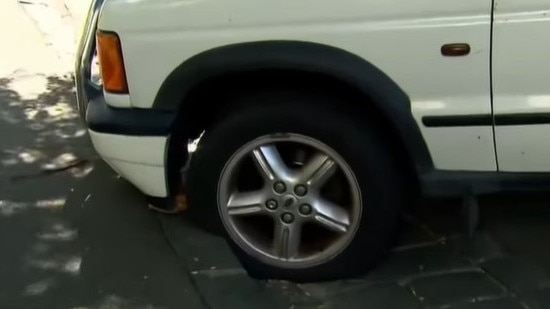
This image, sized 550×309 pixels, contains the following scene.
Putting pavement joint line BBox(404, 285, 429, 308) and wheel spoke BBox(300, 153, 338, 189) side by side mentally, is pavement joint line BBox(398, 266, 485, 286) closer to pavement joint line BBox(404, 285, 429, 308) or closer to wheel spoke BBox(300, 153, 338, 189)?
pavement joint line BBox(404, 285, 429, 308)

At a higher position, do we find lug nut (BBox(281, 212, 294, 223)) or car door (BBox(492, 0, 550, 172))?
car door (BBox(492, 0, 550, 172))

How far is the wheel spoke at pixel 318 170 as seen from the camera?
3.95 m

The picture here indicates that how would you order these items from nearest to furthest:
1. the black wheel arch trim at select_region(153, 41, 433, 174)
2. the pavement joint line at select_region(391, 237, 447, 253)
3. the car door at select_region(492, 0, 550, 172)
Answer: the car door at select_region(492, 0, 550, 172)
the black wheel arch trim at select_region(153, 41, 433, 174)
the pavement joint line at select_region(391, 237, 447, 253)

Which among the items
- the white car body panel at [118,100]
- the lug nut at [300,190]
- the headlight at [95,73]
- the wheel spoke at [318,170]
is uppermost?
the white car body panel at [118,100]

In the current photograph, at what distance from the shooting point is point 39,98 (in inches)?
262

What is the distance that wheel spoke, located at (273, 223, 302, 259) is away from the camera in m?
4.04

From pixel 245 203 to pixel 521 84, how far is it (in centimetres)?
127

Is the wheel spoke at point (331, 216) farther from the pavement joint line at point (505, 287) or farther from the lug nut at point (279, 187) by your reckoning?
the pavement joint line at point (505, 287)

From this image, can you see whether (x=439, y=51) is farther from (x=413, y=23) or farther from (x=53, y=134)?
(x=53, y=134)

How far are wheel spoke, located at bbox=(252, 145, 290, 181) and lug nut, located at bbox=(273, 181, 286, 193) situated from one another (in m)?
0.03

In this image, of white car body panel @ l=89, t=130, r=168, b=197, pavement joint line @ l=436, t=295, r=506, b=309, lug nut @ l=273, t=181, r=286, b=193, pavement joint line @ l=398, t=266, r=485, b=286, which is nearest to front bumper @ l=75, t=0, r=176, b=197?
white car body panel @ l=89, t=130, r=168, b=197

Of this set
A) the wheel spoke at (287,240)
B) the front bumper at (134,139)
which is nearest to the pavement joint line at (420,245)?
the wheel spoke at (287,240)

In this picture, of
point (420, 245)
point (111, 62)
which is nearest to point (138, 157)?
point (111, 62)

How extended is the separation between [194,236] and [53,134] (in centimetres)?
194
